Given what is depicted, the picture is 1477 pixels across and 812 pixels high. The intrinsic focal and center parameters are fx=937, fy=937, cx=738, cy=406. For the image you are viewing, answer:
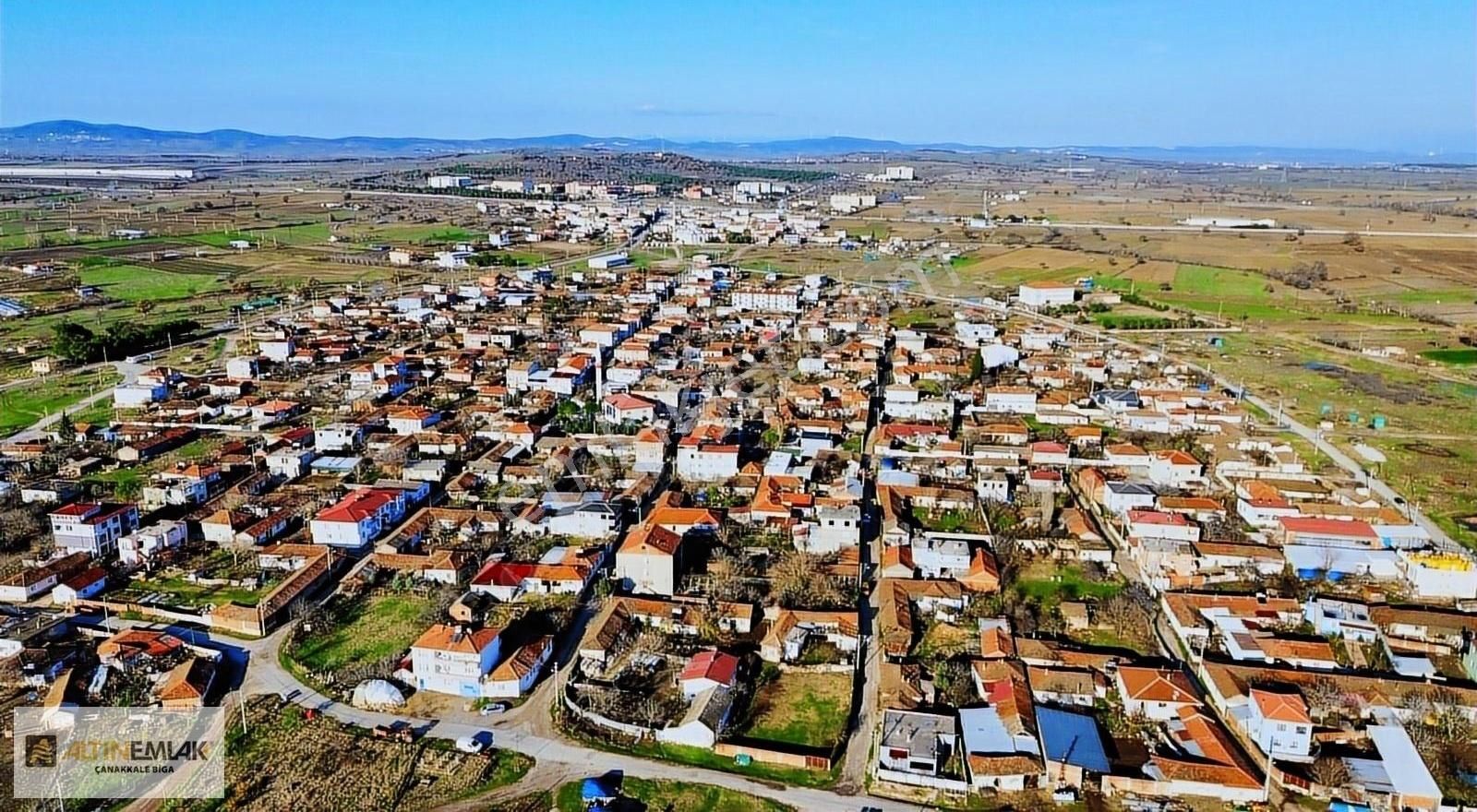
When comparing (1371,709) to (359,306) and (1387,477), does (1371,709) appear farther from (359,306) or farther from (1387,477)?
(359,306)

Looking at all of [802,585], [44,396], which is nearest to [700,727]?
[802,585]

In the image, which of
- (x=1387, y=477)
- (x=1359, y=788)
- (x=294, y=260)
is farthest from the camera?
(x=294, y=260)

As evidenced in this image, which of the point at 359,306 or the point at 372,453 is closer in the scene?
the point at 372,453

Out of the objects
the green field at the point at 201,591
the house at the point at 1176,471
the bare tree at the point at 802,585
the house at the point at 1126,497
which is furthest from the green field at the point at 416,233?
the house at the point at 1126,497

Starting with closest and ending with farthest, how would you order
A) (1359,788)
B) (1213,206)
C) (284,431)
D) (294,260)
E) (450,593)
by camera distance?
(1359,788) → (450,593) → (284,431) → (294,260) → (1213,206)

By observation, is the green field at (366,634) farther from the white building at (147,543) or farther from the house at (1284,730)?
the house at (1284,730)

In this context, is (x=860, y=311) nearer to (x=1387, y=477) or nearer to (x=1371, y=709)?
(x=1387, y=477)

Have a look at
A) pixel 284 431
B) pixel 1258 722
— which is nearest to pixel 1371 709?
pixel 1258 722
